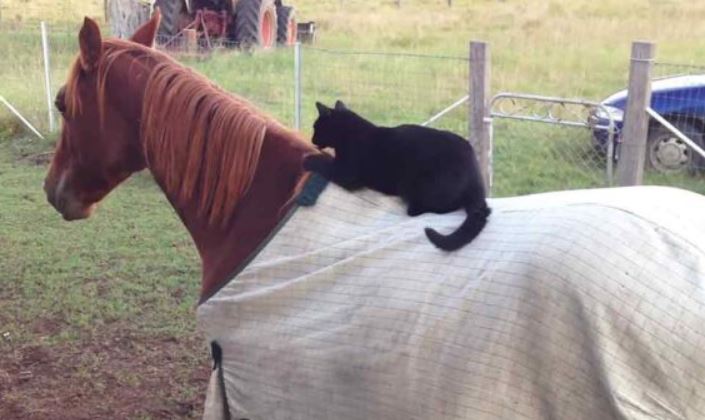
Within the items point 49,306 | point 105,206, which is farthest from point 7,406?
point 105,206

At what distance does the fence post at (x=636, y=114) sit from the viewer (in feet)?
16.4

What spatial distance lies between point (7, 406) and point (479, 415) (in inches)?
105

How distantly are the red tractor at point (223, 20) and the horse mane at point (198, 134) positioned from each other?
10.9m

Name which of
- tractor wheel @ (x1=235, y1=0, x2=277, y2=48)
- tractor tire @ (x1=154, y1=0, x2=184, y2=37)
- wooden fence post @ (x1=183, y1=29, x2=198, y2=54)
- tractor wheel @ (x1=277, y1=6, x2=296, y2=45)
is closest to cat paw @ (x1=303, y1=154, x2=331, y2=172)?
wooden fence post @ (x1=183, y1=29, x2=198, y2=54)

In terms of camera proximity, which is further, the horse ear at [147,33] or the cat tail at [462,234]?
the horse ear at [147,33]

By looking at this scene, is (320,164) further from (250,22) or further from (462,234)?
(250,22)

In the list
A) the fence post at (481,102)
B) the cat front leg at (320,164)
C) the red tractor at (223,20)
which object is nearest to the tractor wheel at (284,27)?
the red tractor at (223,20)

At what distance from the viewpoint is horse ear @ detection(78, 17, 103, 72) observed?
2.51 meters

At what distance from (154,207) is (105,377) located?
9.45ft

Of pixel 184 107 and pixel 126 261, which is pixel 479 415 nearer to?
pixel 184 107

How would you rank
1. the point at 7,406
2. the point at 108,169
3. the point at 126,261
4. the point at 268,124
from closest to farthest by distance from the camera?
the point at 268,124
the point at 108,169
the point at 7,406
the point at 126,261

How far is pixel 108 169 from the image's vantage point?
274 centimetres

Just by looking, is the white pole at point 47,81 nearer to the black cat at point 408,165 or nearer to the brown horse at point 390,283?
the brown horse at point 390,283

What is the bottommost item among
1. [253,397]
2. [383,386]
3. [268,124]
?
Result: [253,397]
